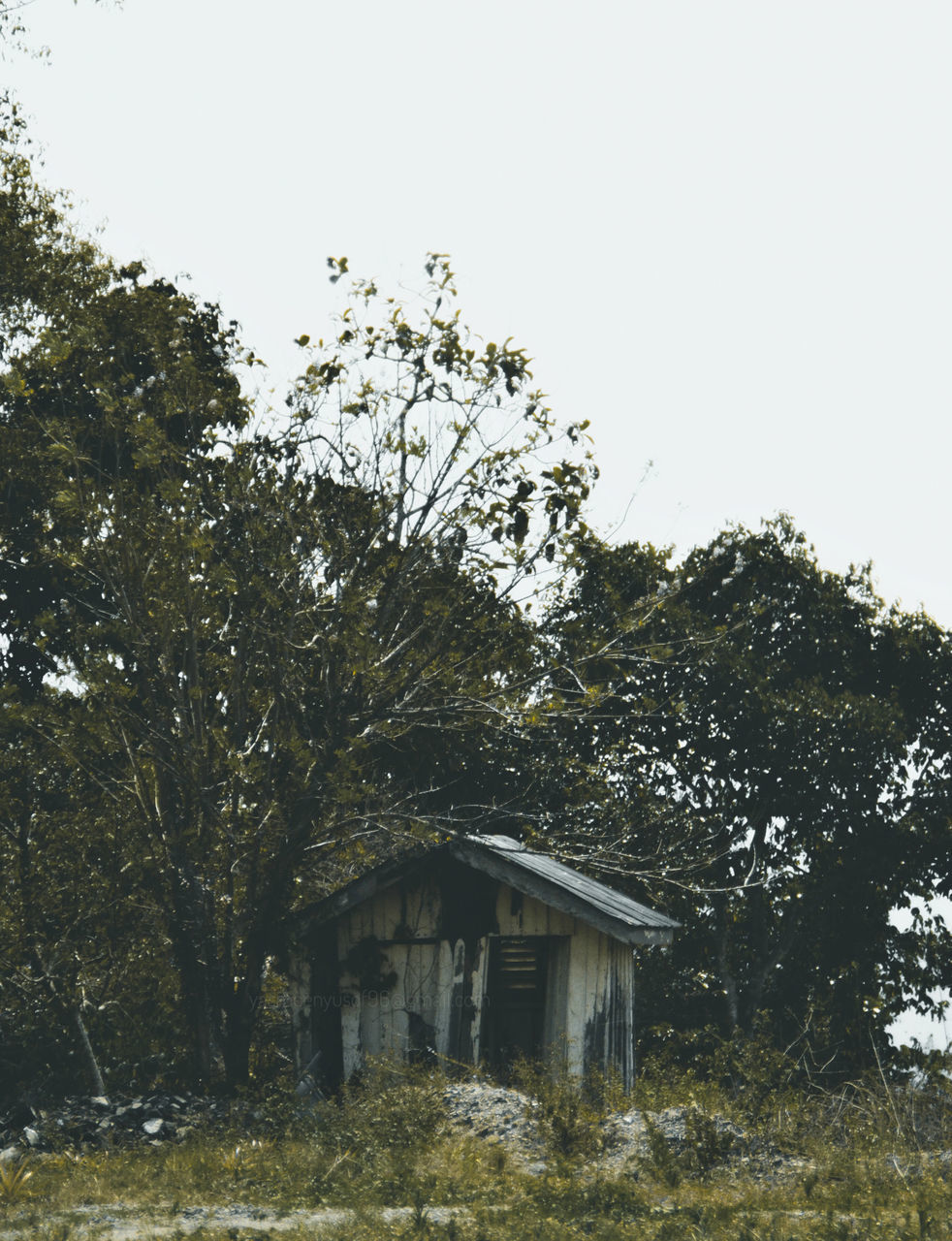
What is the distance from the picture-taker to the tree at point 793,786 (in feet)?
86.2

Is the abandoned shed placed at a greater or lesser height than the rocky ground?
greater

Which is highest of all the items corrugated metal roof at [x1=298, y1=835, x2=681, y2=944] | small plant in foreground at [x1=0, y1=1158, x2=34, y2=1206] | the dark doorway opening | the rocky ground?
corrugated metal roof at [x1=298, y1=835, x2=681, y2=944]

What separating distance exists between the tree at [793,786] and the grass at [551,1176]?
13342 millimetres

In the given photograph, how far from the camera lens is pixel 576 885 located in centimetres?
1678

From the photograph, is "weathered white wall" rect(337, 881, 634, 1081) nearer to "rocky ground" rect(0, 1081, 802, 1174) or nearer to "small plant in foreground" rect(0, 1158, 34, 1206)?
"rocky ground" rect(0, 1081, 802, 1174)

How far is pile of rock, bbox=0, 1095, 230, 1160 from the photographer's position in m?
12.2

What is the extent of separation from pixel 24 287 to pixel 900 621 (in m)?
19.3

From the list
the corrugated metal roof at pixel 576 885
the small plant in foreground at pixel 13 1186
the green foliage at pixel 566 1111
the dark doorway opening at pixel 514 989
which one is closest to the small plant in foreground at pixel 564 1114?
the green foliage at pixel 566 1111

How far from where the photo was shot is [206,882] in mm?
15281

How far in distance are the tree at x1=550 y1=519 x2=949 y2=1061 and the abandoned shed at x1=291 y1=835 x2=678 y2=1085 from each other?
28.9 ft

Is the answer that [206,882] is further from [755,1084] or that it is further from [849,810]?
[849,810]

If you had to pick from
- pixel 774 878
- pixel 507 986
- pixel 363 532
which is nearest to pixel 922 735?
pixel 774 878

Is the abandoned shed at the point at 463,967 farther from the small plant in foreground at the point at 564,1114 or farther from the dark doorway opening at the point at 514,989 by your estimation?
the small plant in foreground at the point at 564,1114

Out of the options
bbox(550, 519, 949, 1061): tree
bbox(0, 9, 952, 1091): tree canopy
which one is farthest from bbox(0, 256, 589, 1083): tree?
bbox(550, 519, 949, 1061): tree
